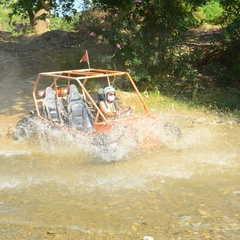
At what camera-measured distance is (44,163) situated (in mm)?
7707

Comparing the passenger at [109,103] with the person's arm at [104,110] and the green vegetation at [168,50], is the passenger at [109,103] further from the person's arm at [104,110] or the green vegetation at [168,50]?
the green vegetation at [168,50]

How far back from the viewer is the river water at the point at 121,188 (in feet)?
16.2

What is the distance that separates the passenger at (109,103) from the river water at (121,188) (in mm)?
714

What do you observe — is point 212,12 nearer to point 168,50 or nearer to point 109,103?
point 168,50

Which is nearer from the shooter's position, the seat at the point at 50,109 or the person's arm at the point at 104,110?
the person's arm at the point at 104,110

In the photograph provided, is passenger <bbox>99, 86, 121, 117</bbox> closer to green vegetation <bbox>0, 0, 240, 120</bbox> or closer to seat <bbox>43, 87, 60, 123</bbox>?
seat <bbox>43, 87, 60, 123</bbox>

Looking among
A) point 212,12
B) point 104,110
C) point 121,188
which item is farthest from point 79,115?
point 212,12

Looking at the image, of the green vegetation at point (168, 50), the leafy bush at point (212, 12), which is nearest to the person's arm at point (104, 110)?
the green vegetation at point (168, 50)

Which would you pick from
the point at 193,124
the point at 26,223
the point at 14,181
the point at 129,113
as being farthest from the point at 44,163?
the point at 193,124

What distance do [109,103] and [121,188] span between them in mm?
2409

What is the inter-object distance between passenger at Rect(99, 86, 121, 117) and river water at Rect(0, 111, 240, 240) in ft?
2.34

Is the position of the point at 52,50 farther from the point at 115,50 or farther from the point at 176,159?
the point at 176,159

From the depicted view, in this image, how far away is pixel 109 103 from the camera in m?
8.38

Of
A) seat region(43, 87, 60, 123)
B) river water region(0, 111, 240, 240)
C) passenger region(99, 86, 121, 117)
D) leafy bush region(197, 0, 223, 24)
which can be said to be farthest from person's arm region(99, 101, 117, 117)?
leafy bush region(197, 0, 223, 24)
